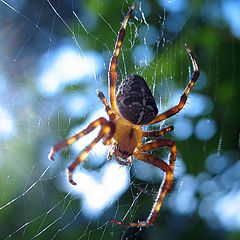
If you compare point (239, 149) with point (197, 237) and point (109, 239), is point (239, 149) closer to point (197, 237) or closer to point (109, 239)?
point (197, 237)

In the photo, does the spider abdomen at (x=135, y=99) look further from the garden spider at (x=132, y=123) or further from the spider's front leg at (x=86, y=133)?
the spider's front leg at (x=86, y=133)

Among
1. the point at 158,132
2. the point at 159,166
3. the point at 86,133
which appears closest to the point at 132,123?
the point at 158,132

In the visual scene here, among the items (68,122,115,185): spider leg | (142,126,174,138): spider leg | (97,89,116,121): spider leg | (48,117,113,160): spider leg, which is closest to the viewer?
(48,117,113,160): spider leg

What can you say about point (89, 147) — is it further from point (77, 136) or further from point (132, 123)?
point (132, 123)

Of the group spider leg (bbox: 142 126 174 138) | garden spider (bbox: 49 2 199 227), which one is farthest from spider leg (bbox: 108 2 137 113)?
spider leg (bbox: 142 126 174 138)

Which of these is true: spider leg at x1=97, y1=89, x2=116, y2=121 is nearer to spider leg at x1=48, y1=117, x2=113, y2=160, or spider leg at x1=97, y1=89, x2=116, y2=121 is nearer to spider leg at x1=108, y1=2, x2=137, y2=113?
spider leg at x1=108, y1=2, x2=137, y2=113

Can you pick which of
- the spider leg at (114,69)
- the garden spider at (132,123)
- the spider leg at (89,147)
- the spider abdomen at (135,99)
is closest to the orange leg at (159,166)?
the garden spider at (132,123)
